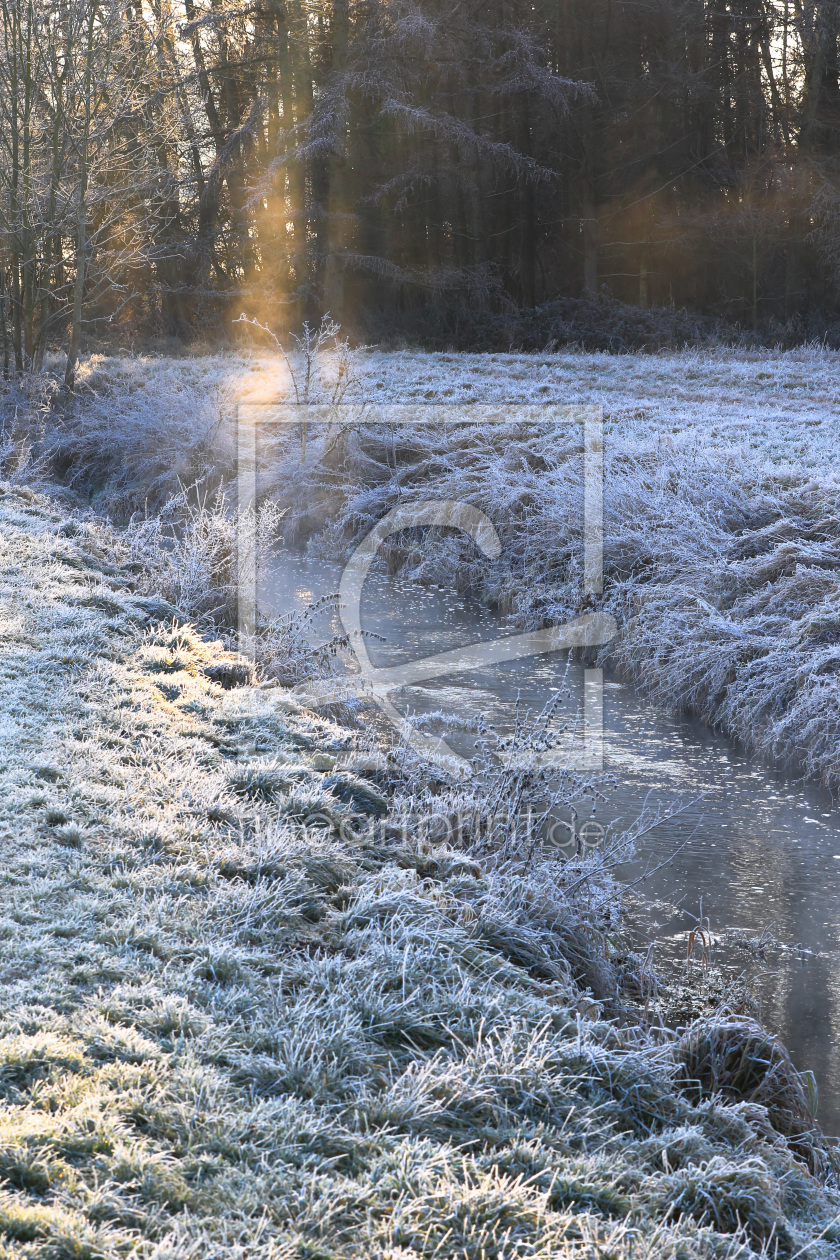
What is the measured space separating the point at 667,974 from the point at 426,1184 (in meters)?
2.54

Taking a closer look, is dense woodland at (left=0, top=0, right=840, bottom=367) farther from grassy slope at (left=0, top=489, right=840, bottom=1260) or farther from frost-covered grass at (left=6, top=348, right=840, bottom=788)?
grassy slope at (left=0, top=489, right=840, bottom=1260)

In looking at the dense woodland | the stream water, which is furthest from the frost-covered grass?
the dense woodland

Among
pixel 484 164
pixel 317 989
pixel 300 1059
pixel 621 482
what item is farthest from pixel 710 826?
pixel 484 164

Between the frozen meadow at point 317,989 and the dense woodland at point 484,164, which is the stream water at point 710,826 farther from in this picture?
the dense woodland at point 484,164

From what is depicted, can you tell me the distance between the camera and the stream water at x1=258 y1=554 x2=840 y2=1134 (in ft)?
16.4

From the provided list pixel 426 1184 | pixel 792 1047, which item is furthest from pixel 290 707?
pixel 426 1184

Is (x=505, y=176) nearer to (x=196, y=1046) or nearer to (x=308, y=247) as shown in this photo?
(x=308, y=247)

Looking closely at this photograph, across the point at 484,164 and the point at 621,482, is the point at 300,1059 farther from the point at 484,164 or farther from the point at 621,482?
the point at 484,164

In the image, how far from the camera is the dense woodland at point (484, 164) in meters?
26.9

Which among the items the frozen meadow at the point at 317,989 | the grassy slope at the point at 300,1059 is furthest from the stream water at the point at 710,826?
the grassy slope at the point at 300,1059

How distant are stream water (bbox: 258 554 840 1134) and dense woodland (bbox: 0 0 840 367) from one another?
18.8 m

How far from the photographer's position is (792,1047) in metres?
4.57

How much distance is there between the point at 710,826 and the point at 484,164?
2566 centimetres

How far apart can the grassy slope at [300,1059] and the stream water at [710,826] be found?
44.3 inches
